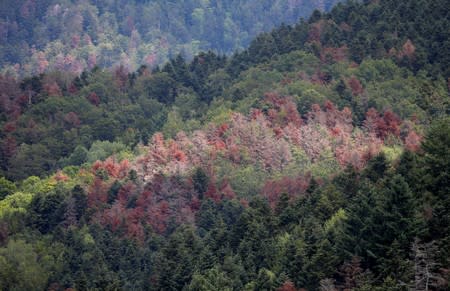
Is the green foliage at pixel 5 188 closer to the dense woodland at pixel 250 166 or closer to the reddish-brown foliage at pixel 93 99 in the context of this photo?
the dense woodland at pixel 250 166

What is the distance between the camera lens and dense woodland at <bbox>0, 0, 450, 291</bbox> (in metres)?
60.8

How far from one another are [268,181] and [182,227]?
49.4 ft

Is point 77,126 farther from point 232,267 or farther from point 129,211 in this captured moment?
point 232,267

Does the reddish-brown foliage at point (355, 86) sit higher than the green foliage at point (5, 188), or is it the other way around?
the reddish-brown foliage at point (355, 86)

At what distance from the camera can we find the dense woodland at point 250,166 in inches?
2393

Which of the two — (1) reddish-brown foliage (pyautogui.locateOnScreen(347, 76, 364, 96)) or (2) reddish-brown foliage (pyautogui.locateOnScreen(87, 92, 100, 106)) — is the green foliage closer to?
(2) reddish-brown foliage (pyautogui.locateOnScreen(87, 92, 100, 106))

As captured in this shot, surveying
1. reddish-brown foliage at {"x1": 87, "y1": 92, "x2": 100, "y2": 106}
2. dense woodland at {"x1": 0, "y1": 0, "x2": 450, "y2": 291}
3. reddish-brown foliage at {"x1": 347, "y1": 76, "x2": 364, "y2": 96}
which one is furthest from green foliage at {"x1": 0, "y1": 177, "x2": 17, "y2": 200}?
reddish-brown foliage at {"x1": 347, "y1": 76, "x2": 364, "y2": 96}

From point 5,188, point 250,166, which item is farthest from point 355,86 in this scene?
point 5,188

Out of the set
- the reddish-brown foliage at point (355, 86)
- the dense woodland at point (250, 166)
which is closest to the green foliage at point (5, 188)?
the dense woodland at point (250, 166)

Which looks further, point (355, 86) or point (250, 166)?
point (355, 86)

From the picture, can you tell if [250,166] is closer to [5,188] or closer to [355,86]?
[355,86]

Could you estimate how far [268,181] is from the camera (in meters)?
106

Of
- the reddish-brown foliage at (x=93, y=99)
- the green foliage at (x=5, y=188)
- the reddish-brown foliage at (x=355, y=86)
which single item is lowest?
the green foliage at (x=5, y=188)

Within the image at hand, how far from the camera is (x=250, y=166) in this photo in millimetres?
113312
